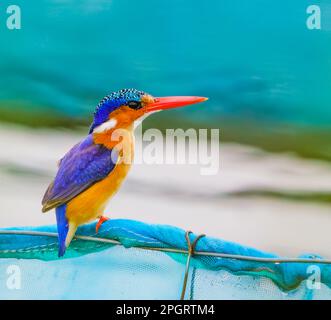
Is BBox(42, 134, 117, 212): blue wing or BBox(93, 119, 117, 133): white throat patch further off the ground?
BBox(93, 119, 117, 133): white throat patch

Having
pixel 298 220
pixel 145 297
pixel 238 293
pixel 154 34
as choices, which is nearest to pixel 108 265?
pixel 145 297

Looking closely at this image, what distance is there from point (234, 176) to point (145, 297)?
663mm

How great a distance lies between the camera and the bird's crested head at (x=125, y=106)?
2.90m

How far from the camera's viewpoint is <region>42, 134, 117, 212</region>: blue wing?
288 cm

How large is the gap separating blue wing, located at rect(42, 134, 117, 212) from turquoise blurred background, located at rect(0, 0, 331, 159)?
0.14 metres

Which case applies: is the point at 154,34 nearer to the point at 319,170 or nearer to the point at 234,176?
the point at 234,176

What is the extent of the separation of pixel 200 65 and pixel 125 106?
38 centimetres

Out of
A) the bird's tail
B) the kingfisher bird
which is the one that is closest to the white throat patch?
the kingfisher bird

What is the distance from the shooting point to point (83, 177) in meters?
2.88

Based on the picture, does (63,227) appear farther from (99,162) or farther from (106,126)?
(106,126)

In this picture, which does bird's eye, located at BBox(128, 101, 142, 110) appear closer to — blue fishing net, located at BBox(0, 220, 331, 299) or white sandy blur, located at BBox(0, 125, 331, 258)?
white sandy blur, located at BBox(0, 125, 331, 258)

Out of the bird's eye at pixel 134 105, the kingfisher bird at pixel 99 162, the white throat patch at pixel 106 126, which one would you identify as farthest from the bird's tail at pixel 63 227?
the bird's eye at pixel 134 105

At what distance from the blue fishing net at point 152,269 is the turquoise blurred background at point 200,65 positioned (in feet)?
1.64

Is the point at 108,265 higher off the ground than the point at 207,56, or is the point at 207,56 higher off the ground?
the point at 207,56
